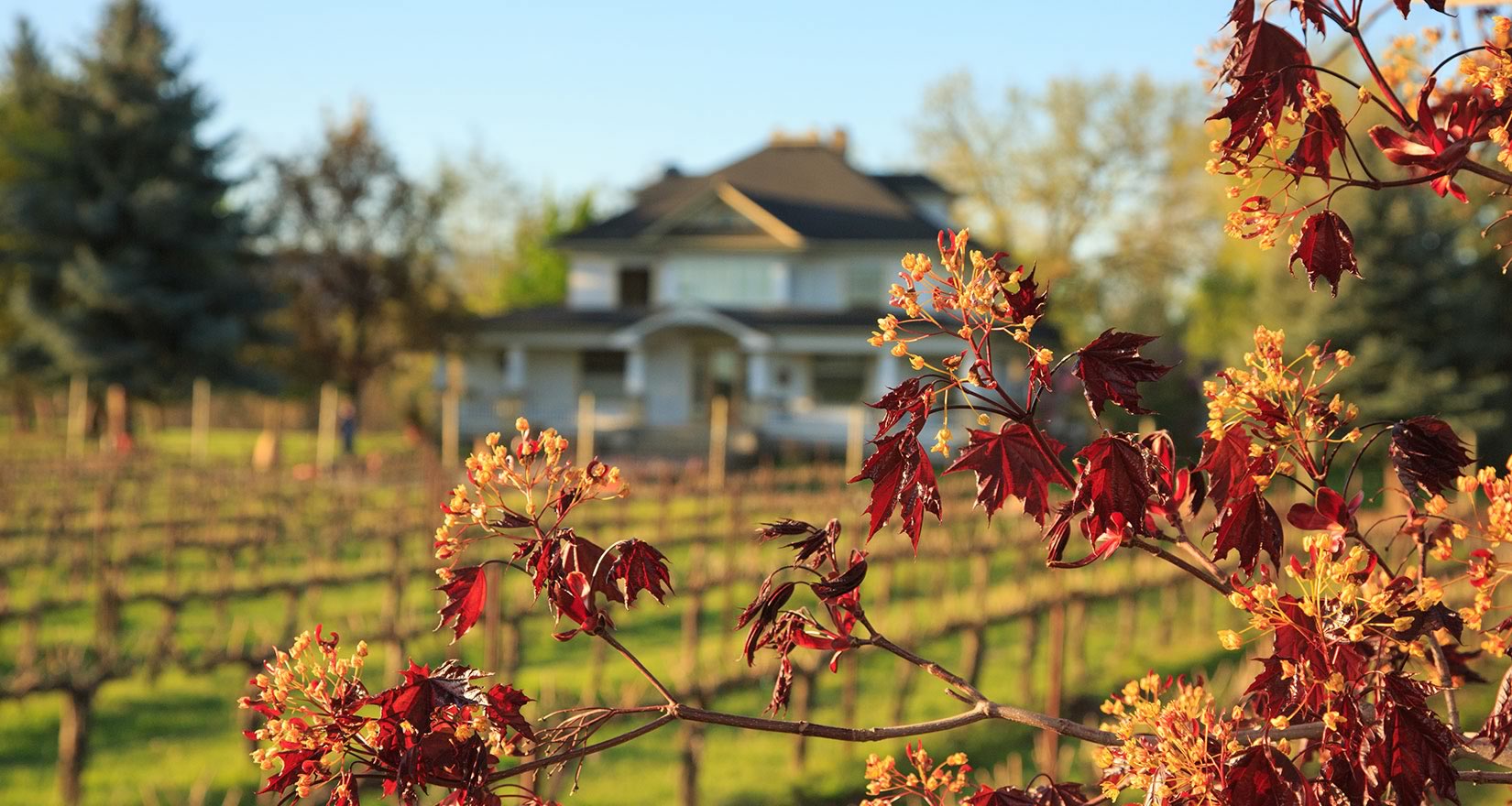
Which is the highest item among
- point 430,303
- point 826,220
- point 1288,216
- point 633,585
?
point 826,220

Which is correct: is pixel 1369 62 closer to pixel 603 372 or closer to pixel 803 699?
pixel 803 699

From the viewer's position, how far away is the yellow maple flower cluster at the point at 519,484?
5.14ft

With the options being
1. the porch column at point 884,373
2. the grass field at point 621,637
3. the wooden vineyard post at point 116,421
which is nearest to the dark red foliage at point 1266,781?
the grass field at point 621,637

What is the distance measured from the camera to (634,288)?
1334 inches

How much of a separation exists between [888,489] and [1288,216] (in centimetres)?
62

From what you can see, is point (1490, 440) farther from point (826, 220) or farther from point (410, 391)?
point (410, 391)

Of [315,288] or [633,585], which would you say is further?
[315,288]

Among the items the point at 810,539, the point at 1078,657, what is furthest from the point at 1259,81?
the point at 1078,657

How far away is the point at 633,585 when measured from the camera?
1.76m

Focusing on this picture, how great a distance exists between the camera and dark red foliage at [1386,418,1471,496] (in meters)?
1.77

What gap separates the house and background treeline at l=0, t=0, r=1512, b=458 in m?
2.98

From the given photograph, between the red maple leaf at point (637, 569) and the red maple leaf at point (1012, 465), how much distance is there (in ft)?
1.49

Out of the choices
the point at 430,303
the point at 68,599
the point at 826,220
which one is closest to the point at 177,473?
the point at 68,599

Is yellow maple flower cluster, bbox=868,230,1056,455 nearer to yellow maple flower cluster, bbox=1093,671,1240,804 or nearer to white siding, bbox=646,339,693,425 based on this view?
yellow maple flower cluster, bbox=1093,671,1240,804
